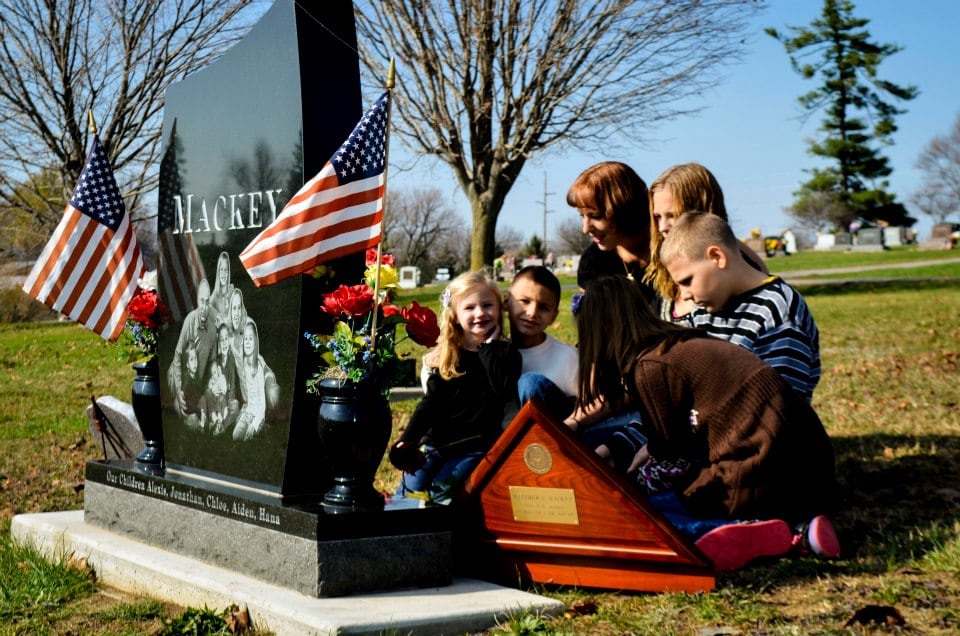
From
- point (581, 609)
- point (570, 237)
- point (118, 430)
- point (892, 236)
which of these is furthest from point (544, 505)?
point (570, 237)

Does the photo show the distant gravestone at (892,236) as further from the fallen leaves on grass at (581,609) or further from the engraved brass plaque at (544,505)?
the fallen leaves on grass at (581,609)

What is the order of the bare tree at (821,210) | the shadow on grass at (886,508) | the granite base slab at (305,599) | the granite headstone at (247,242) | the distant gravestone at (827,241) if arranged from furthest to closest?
the bare tree at (821,210)
the distant gravestone at (827,241)
the granite headstone at (247,242)
the shadow on grass at (886,508)
the granite base slab at (305,599)

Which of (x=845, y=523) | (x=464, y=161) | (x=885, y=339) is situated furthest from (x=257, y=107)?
(x=464, y=161)

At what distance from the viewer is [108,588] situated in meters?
5.10

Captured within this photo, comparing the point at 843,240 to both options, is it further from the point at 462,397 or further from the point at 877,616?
the point at 877,616

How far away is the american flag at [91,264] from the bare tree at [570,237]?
73.2 m

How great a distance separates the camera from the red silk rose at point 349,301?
4480 mm

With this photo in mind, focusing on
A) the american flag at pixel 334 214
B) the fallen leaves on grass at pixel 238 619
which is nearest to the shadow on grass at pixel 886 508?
the fallen leaves on grass at pixel 238 619

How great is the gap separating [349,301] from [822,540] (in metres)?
2.30

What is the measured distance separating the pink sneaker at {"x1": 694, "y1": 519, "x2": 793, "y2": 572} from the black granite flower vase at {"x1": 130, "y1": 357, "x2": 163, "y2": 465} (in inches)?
130

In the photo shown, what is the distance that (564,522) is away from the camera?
434 cm

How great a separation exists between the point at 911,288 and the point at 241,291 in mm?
20016

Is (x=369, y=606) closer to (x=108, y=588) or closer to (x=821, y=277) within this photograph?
(x=108, y=588)

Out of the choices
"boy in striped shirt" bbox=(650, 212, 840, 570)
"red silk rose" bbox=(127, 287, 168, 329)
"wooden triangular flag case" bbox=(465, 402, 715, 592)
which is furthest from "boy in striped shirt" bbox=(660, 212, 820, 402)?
"red silk rose" bbox=(127, 287, 168, 329)
